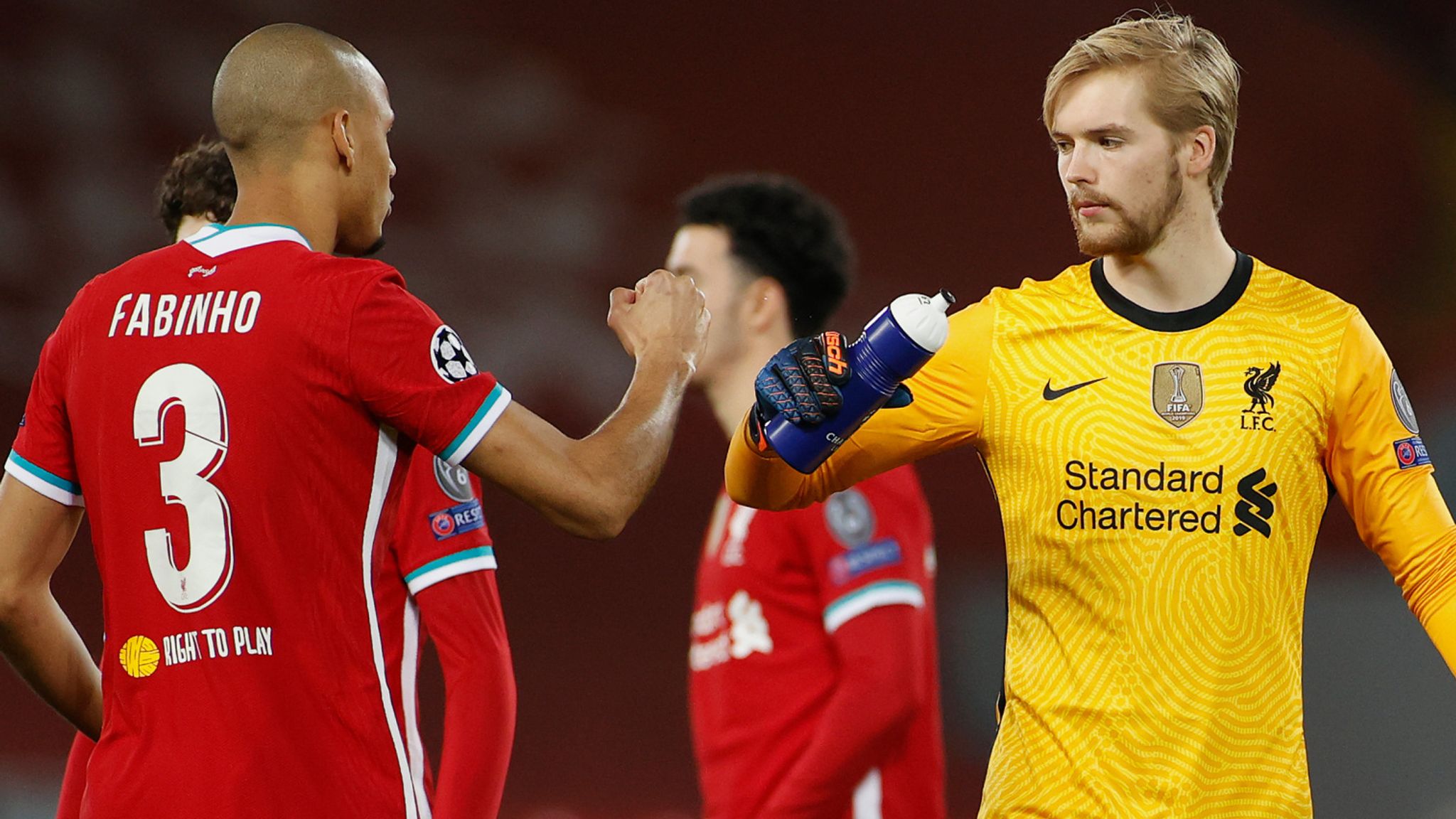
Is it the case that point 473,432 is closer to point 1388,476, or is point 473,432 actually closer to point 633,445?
point 633,445

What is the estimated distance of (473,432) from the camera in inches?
76.0

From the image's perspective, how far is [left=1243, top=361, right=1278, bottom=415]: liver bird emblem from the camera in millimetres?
2150

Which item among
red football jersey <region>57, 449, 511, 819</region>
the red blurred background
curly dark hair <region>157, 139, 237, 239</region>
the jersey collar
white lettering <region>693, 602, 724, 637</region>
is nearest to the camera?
the jersey collar

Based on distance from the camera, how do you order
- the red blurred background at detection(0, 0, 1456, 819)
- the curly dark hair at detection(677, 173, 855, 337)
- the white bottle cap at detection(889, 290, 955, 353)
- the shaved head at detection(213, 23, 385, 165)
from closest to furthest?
the white bottle cap at detection(889, 290, 955, 353) → the shaved head at detection(213, 23, 385, 165) → the curly dark hair at detection(677, 173, 855, 337) → the red blurred background at detection(0, 0, 1456, 819)

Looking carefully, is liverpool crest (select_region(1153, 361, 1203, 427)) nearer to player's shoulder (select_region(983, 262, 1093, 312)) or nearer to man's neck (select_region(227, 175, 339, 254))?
player's shoulder (select_region(983, 262, 1093, 312))

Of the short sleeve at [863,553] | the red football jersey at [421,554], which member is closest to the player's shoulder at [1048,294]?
the short sleeve at [863,553]

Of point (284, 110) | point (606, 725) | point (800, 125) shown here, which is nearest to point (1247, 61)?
point (800, 125)

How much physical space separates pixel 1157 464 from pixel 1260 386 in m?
0.18

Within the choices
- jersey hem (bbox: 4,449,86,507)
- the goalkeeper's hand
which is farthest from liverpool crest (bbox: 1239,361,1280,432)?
jersey hem (bbox: 4,449,86,507)

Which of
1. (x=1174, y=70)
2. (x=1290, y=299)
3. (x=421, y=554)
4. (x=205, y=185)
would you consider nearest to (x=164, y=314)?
(x=421, y=554)

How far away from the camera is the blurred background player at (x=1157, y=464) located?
6.87ft

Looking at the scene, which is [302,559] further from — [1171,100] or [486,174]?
[486,174]

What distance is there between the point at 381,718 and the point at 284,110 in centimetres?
81

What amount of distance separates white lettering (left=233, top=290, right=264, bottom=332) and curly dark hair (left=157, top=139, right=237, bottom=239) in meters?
1.14
